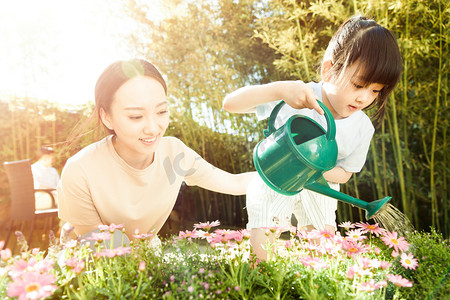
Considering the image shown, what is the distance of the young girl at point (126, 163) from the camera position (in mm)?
1285

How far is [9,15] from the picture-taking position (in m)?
5.00

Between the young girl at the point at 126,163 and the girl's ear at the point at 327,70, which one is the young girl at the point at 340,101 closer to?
the girl's ear at the point at 327,70

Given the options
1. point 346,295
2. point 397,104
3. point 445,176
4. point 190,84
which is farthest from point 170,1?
point 346,295

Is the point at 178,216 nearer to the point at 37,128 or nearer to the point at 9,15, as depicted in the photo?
the point at 37,128

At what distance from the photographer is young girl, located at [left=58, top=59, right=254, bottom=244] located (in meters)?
1.29

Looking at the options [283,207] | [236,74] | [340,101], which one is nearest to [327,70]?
[340,101]

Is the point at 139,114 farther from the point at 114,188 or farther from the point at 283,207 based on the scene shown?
the point at 283,207

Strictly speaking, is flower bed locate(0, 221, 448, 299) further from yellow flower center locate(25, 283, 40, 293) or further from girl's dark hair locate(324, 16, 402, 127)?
girl's dark hair locate(324, 16, 402, 127)

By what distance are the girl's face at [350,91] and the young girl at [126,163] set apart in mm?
724

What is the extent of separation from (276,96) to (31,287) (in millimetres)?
967

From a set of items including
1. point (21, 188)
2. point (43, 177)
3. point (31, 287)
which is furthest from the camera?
point (43, 177)

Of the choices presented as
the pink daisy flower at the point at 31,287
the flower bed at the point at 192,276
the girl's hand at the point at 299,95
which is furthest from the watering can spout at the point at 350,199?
the pink daisy flower at the point at 31,287

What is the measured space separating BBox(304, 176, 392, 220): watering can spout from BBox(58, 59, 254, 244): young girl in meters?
0.59

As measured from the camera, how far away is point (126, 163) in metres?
1.42
